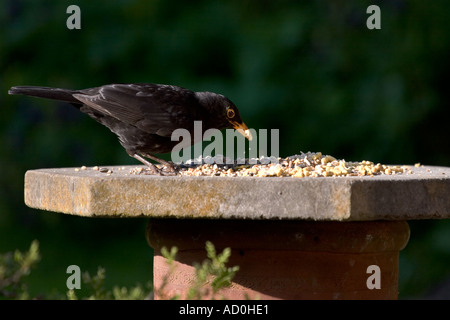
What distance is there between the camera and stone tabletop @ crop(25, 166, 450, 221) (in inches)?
125

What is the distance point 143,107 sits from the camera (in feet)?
13.2

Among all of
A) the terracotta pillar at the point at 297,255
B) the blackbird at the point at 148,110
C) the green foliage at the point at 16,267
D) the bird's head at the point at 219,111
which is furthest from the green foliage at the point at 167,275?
the bird's head at the point at 219,111

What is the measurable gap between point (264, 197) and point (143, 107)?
1042 mm

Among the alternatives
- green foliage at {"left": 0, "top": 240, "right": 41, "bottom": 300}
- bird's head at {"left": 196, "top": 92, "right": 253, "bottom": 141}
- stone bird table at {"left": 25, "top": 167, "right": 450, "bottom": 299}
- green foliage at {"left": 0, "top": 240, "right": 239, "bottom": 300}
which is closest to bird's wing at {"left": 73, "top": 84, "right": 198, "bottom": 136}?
bird's head at {"left": 196, "top": 92, "right": 253, "bottom": 141}

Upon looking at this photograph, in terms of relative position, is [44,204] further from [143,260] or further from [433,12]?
[433,12]

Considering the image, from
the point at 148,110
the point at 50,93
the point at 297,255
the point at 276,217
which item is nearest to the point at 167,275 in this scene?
the point at 276,217

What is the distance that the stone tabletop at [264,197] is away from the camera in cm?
319

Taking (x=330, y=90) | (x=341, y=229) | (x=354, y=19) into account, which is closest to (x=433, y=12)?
(x=354, y=19)

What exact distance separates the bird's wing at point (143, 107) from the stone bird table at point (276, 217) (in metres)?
0.35

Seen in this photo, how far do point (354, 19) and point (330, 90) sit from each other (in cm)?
82

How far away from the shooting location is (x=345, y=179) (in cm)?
320

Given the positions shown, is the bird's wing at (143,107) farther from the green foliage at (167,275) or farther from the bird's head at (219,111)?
the green foliage at (167,275)

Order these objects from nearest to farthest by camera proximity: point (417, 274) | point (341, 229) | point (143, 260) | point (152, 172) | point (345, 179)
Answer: point (345, 179) < point (341, 229) < point (152, 172) < point (417, 274) < point (143, 260)

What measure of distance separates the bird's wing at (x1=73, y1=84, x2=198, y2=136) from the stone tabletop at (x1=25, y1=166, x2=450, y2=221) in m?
0.58
